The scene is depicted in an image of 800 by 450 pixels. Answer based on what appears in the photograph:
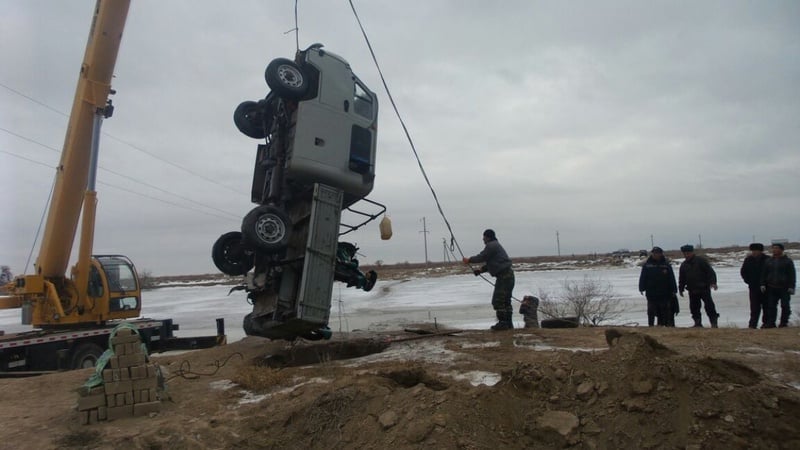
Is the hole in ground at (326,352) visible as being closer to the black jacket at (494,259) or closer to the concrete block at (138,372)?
the black jacket at (494,259)

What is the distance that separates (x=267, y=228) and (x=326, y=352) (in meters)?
2.90

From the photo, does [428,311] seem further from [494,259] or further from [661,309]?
[494,259]

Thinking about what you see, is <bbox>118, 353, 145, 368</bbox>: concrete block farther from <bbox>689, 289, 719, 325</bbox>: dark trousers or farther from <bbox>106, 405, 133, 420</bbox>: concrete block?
<bbox>689, 289, 719, 325</bbox>: dark trousers

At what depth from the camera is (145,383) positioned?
5.79 metres

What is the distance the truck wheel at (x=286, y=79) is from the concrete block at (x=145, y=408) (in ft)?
15.7

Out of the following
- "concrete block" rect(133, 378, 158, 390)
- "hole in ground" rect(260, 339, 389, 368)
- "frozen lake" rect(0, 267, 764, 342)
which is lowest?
"frozen lake" rect(0, 267, 764, 342)

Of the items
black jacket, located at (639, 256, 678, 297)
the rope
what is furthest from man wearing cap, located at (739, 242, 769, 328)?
the rope

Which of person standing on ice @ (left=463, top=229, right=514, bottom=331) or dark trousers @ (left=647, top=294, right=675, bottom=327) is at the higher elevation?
person standing on ice @ (left=463, top=229, right=514, bottom=331)

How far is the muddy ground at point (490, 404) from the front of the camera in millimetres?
3869

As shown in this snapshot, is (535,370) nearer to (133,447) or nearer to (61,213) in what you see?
(133,447)

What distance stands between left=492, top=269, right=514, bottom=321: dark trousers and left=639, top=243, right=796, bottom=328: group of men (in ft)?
9.36

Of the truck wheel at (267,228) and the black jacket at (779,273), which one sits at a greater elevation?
the truck wheel at (267,228)

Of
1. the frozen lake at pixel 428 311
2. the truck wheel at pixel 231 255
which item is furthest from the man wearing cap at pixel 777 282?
the truck wheel at pixel 231 255

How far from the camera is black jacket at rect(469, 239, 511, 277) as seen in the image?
941 centimetres
